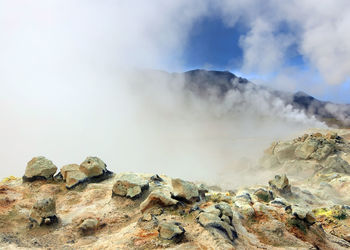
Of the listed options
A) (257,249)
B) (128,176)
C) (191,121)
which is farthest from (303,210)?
(191,121)

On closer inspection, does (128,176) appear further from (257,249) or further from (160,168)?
(160,168)

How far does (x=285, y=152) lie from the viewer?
45156 millimetres

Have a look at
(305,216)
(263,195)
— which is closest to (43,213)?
(305,216)

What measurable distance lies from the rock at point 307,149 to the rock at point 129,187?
3487 cm

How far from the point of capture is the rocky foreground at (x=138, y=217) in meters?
9.57

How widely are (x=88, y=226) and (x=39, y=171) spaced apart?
7689mm

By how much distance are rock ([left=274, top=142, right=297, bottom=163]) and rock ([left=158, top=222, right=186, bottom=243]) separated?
40143 millimetres

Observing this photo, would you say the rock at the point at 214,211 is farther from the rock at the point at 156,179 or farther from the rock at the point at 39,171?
the rock at the point at 39,171

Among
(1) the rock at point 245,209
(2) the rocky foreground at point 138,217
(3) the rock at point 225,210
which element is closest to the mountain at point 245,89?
(2) the rocky foreground at point 138,217

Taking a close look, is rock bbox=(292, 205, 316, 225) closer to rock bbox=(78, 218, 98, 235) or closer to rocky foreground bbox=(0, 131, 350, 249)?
rocky foreground bbox=(0, 131, 350, 249)

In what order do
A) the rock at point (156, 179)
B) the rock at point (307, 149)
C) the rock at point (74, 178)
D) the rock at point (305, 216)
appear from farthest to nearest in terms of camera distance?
the rock at point (307, 149), the rock at point (156, 179), the rock at point (74, 178), the rock at point (305, 216)

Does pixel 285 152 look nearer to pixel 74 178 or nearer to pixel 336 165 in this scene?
pixel 336 165

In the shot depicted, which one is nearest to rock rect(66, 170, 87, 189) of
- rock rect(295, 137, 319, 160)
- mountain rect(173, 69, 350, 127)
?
rock rect(295, 137, 319, 160)

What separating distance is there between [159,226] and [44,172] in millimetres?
11295
